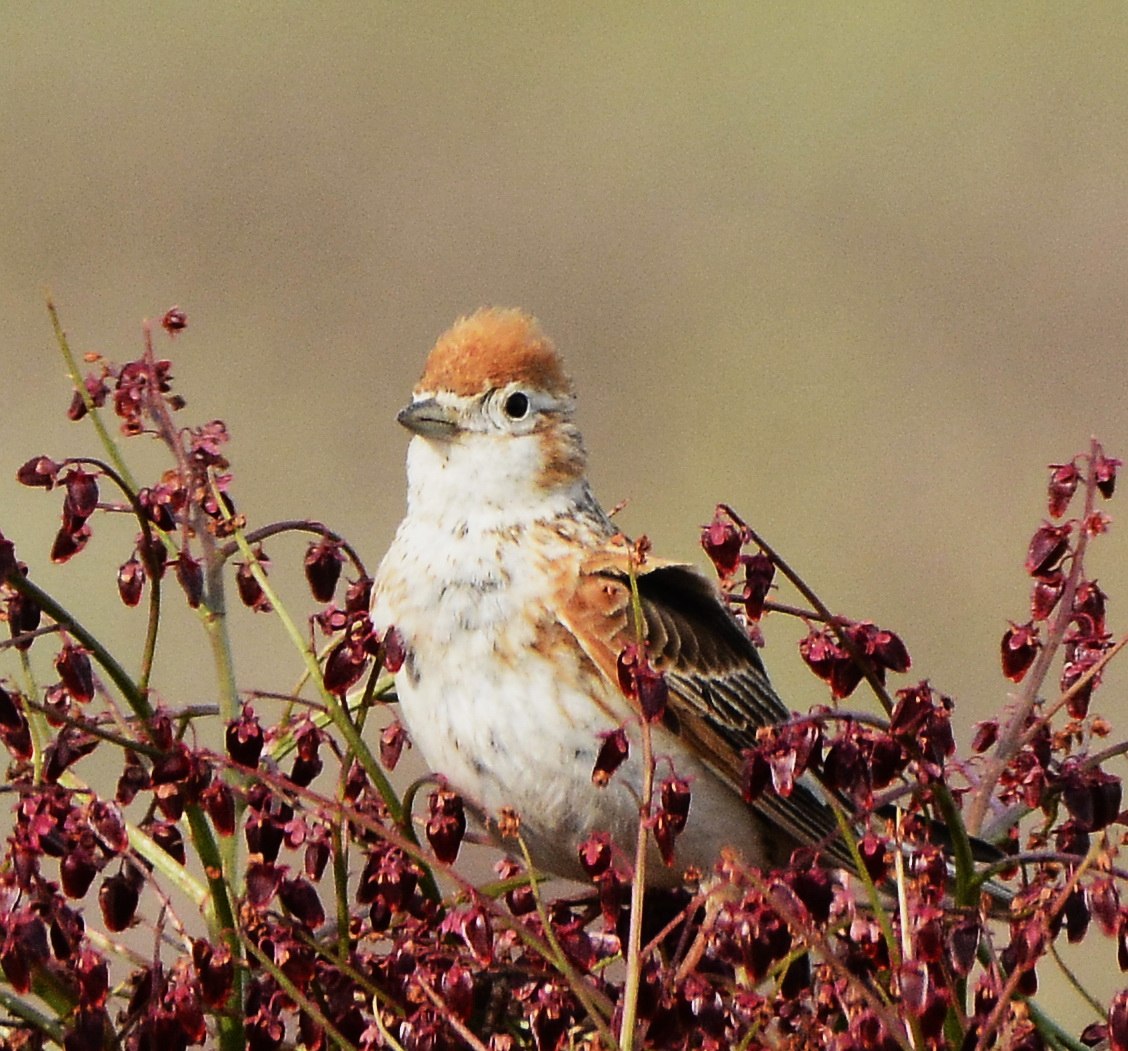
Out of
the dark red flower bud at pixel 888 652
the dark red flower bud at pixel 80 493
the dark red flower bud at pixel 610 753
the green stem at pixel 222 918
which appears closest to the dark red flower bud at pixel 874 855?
the dark red flower bud at pixel 888 652

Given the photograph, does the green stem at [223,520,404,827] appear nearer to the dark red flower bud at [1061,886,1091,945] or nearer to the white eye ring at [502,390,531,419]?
the dark red flower bud at [1061,886,1091,945]

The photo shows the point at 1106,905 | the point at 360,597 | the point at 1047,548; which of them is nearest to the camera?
the point at 1106,905

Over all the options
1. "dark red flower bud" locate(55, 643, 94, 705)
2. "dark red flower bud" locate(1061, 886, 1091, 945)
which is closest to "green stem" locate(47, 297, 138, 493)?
"dark red flower bud" locate(55, 643, 94, 705)

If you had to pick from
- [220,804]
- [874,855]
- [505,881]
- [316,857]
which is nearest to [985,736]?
[874,855]

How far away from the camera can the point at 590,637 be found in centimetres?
466

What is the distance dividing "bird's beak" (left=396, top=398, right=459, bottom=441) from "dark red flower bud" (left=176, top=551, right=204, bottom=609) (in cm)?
166

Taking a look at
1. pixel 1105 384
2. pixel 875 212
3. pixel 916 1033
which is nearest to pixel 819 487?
pixel 1105 384

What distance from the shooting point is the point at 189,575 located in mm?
3283

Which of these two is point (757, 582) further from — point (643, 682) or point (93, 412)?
point (93, 412)

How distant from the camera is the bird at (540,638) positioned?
454cm

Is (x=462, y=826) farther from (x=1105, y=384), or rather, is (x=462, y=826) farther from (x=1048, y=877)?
(x=1105, y=384)

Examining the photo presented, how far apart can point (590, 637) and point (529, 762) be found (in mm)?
303

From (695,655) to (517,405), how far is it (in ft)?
Result: 2.54

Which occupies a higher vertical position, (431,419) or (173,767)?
(431,419)
